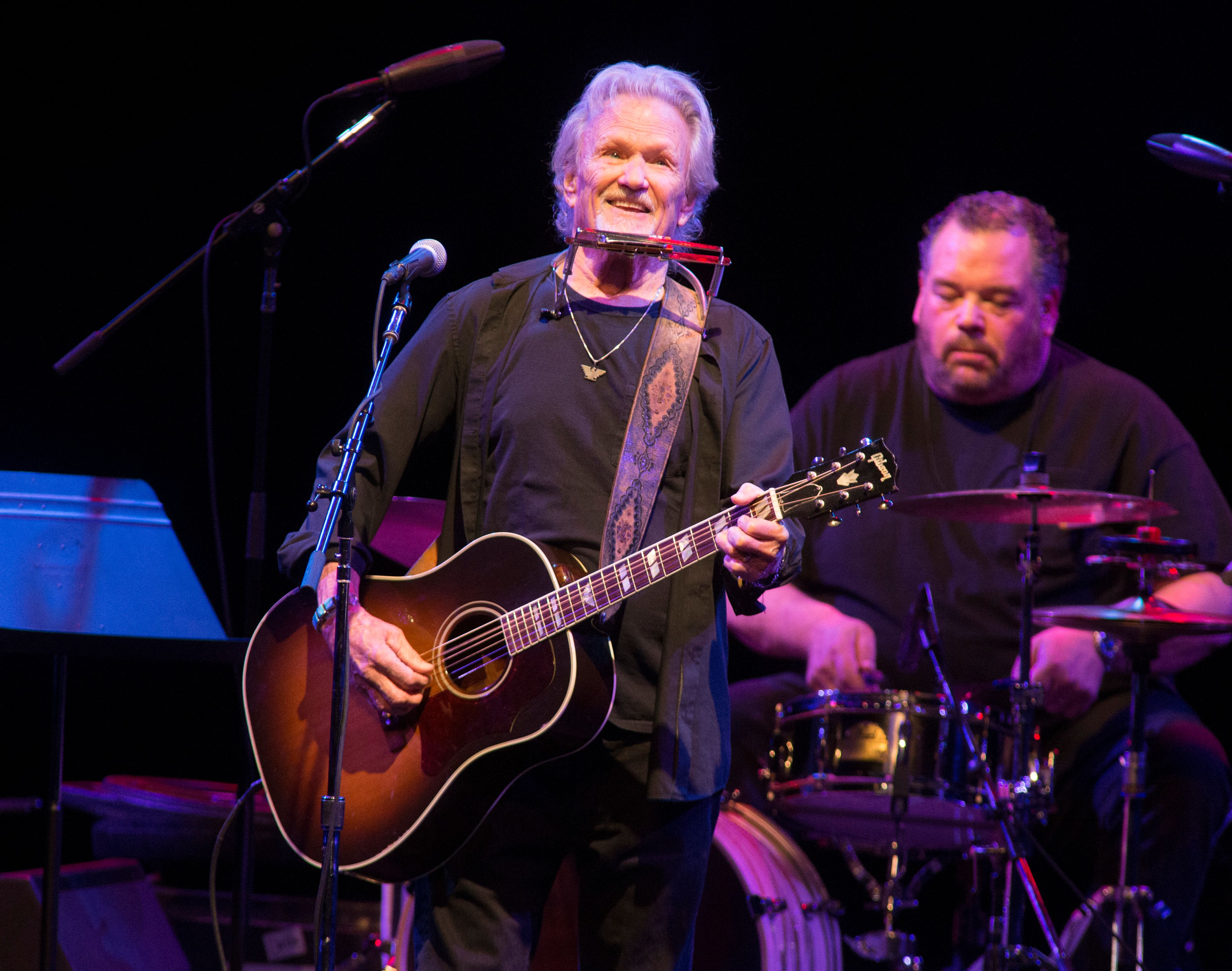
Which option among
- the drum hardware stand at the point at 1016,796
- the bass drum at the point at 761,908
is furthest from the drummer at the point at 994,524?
the drum hardware stand at the point at 1016,796

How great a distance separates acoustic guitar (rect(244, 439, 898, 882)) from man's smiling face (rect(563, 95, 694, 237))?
0.62 metres

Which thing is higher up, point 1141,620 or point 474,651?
point 1141,620

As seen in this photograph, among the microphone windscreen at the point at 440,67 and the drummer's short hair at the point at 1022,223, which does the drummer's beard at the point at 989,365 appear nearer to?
the drummer's short hair at the point at 1022,223

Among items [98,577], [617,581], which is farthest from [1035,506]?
[98,577]

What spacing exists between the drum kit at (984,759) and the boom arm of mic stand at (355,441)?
1.69 metres

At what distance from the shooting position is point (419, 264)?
6.73 feet

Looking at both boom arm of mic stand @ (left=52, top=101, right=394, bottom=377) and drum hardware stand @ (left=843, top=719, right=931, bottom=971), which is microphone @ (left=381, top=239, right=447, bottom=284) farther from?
drum hardware stand @ (left=843, top=719, right=931, bottom=971)

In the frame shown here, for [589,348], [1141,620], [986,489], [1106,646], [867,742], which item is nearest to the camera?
[589,348]

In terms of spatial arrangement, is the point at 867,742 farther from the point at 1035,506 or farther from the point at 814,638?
the point at 1035,506

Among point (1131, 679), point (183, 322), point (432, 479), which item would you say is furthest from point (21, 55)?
point (1131, 679)

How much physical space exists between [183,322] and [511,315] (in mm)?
2485

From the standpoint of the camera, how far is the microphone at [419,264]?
2.00 metres

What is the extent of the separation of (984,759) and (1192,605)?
3.13ft

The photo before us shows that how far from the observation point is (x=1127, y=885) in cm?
321
